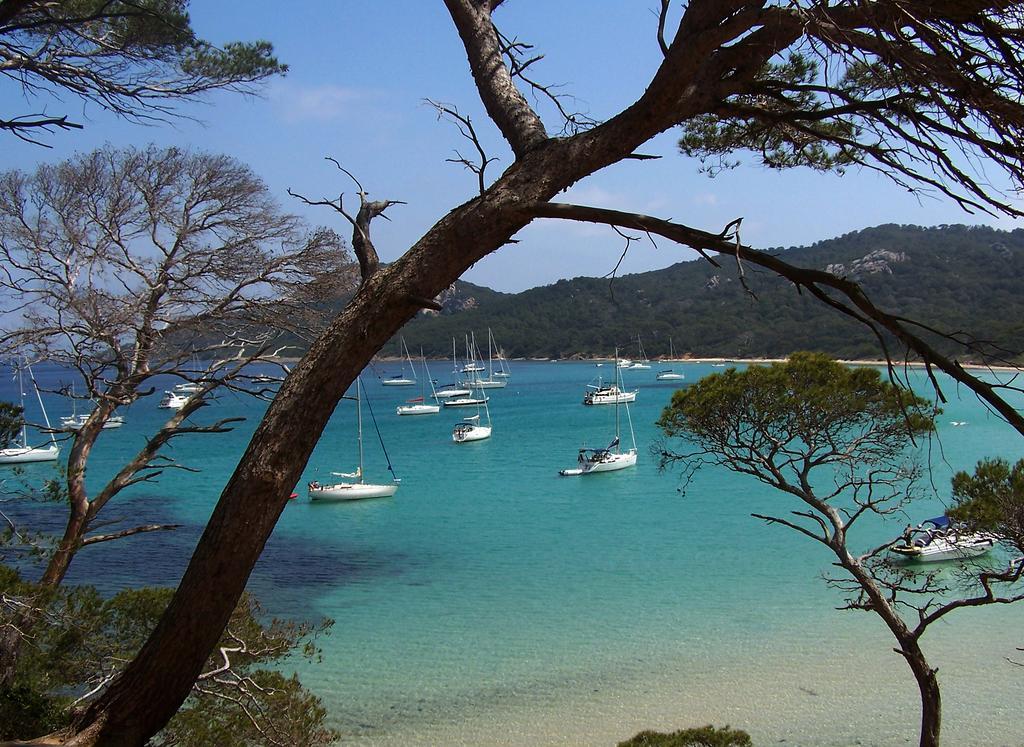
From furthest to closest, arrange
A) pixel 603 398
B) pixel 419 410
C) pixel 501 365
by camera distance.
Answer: pixel 501 365, pixel 603 398, pixel 419 410

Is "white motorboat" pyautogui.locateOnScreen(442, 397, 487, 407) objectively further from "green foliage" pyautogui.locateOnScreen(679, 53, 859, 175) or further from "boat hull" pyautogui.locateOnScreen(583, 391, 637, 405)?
"green foliage" pyautogui.locateOnScreen(679, 53, 859, 175)

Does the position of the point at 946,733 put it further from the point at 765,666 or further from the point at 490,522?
the point at 490,522

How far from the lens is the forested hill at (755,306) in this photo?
54219 mm

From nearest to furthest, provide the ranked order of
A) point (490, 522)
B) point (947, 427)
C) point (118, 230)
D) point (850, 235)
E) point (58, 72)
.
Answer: point (58, 72) < point (118, 230) < point (490, 522) < point (947, 427) < point (850, 235)

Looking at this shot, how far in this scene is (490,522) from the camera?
821 inches

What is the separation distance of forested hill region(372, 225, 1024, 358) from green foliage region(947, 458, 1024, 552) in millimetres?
30044

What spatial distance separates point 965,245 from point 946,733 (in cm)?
7671

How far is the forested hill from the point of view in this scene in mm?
54219

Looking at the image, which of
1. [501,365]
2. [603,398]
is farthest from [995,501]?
[501,365]

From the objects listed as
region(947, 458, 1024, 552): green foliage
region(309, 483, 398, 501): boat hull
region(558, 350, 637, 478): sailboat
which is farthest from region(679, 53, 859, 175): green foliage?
region(558, 350, 637, 478): sailboat

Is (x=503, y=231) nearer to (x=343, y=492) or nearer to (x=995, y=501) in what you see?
(x=995, y=501)

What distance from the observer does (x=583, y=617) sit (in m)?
13.2

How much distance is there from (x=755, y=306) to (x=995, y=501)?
230 ft

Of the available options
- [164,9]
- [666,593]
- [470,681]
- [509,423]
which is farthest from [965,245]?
[164,9]
